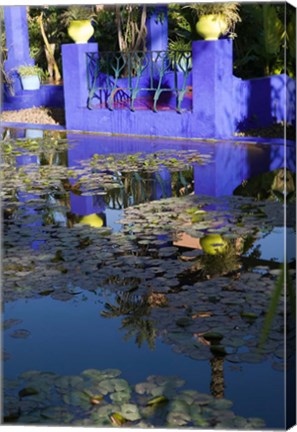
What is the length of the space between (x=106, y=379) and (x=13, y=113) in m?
11.9

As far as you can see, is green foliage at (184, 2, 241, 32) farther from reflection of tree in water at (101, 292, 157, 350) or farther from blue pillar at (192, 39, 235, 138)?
reflection of tree in water at (101, 292, 157, 350)

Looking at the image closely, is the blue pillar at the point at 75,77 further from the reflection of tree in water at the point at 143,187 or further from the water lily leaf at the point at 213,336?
the water lily leaf at the point at 213,336

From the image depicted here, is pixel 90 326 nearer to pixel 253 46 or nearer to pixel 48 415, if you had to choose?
pixel 48 415

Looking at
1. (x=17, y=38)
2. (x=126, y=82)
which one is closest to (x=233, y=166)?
(x=126, y=82)

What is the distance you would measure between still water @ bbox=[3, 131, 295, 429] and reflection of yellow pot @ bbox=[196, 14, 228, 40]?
2.73 metres

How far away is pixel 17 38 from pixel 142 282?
39.7 ft

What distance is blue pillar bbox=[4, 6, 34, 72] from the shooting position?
51.2 ft

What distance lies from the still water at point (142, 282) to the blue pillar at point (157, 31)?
19.9ft

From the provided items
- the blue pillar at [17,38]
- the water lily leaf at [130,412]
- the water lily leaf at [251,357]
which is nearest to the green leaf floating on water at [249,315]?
the water lily leaf at [251,357]

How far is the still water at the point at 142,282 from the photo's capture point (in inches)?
139

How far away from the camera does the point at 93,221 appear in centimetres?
630

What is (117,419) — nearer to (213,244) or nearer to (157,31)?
(213,244)

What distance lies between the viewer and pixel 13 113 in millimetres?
14688

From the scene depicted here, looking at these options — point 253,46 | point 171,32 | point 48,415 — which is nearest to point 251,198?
point 48,415
